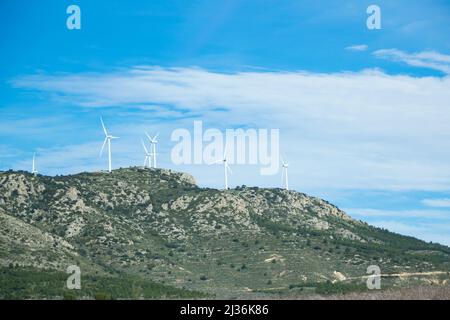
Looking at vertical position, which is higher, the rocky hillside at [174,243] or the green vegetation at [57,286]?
the rocky hillside at [174,243]

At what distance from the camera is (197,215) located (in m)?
189

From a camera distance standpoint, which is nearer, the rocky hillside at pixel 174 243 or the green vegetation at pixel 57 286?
the green vegetation at pixel 57 286

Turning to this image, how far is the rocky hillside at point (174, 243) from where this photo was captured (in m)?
148

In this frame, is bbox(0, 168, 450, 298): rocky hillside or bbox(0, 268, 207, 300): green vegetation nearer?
bbox(0, 268, 207, 300): green vegetation

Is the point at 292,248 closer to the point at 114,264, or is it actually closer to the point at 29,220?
the point at 114,264

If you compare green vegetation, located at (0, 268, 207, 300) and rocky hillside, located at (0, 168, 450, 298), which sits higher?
rocky hillside, located at (0, 168, 450, 298)

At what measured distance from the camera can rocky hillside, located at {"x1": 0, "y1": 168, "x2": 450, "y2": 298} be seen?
14775cm

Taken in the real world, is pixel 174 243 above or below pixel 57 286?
above

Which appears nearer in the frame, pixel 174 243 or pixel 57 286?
pixel 57 286

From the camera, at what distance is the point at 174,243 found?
174 metres
